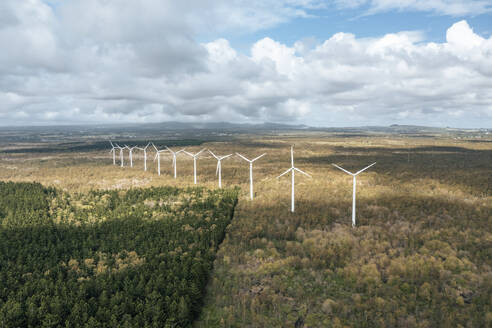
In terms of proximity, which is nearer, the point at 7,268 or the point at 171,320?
the point at 171,320

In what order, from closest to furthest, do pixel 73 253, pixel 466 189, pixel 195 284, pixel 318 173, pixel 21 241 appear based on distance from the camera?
1. pixel 195 284
2. pixel 73 253
3. pixel 21 241
4. pixel 466 189
5. pixel 318 173

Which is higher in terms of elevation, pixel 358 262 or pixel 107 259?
pixel 358 262

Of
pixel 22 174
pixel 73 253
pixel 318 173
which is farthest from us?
pixel 22 174

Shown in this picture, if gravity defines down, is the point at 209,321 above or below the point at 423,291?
below

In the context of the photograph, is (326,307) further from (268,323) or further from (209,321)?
(209,321)

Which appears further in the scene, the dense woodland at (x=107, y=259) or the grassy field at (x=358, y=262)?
the grassy field at (x=358, y=262)

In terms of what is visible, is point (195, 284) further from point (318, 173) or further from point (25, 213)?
point (318, 173)

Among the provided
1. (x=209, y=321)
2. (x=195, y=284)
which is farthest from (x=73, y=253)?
(x=209, y=321)

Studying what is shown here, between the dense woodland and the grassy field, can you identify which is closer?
the dense woodland
